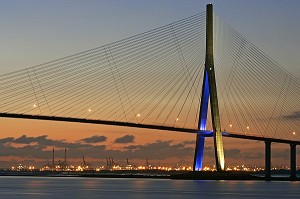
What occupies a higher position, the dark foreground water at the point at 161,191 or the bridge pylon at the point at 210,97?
the bridge pylon at the point at 210,97

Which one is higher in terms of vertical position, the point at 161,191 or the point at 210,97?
the point at 210,97

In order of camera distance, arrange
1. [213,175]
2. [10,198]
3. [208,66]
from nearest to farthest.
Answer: [10,198], [208,66], [213,175]

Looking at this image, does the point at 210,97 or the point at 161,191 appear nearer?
the point at 161,191

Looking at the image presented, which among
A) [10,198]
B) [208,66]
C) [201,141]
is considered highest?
[208,66]

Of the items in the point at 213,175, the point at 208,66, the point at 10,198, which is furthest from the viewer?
the point at 213,175

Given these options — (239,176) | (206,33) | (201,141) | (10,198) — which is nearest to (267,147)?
(239,176)

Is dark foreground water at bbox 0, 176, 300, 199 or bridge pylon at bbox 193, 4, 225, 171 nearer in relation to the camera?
dark foreground water at bbox 0, 176, 300, 199

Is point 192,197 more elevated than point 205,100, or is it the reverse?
point 205,100

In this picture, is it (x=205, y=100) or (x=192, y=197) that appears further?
(x=205, y=100)

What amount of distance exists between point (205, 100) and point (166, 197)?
15281mm

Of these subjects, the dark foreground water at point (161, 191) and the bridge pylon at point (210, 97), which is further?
the bridge pylon at point (210, 97)

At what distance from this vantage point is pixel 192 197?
1832 inches

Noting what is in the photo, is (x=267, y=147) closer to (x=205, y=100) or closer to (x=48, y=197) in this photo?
(x=205, y=100)

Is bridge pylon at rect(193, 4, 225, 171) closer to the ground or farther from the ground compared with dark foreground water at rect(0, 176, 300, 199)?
farther from the ground
